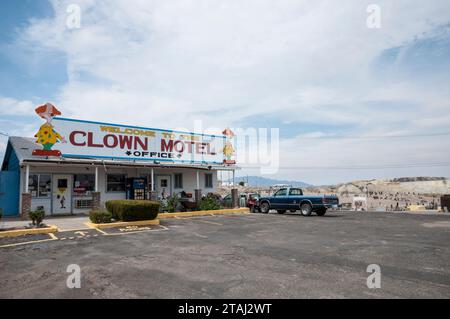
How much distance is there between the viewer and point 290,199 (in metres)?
21.7

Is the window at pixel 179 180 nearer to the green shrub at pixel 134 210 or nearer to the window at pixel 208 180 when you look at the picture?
the window at pixel 208 180

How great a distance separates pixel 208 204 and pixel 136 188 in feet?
16.5

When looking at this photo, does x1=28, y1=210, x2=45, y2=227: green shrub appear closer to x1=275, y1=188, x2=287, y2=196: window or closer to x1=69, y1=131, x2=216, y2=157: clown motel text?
x1=69, y1=131, x2=216, y2=157: clown motel text

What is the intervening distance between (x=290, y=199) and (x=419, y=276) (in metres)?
15.3

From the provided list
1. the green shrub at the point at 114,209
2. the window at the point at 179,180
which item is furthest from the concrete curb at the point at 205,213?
the window at the point at 179,180

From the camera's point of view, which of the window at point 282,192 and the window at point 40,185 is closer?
the window at point 40,185

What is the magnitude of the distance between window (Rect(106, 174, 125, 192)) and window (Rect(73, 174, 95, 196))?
37.7 inches

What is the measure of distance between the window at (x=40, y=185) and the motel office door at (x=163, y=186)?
6.95 meters

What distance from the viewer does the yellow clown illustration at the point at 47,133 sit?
16.6 metres

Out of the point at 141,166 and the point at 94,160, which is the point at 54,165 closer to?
the point at 94,160

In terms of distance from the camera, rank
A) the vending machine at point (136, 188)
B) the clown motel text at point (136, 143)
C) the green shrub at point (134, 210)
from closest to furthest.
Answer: the green shrub at point (134, 210), the clown motel text at point (136, 143), the vending machine at point (136, 188)

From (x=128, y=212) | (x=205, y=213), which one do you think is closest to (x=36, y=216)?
(x=128, y=212)

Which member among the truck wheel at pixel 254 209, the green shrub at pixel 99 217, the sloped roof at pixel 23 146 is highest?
the sloped roof at pixel 23 146

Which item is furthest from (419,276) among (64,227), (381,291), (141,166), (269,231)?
(141,166)
